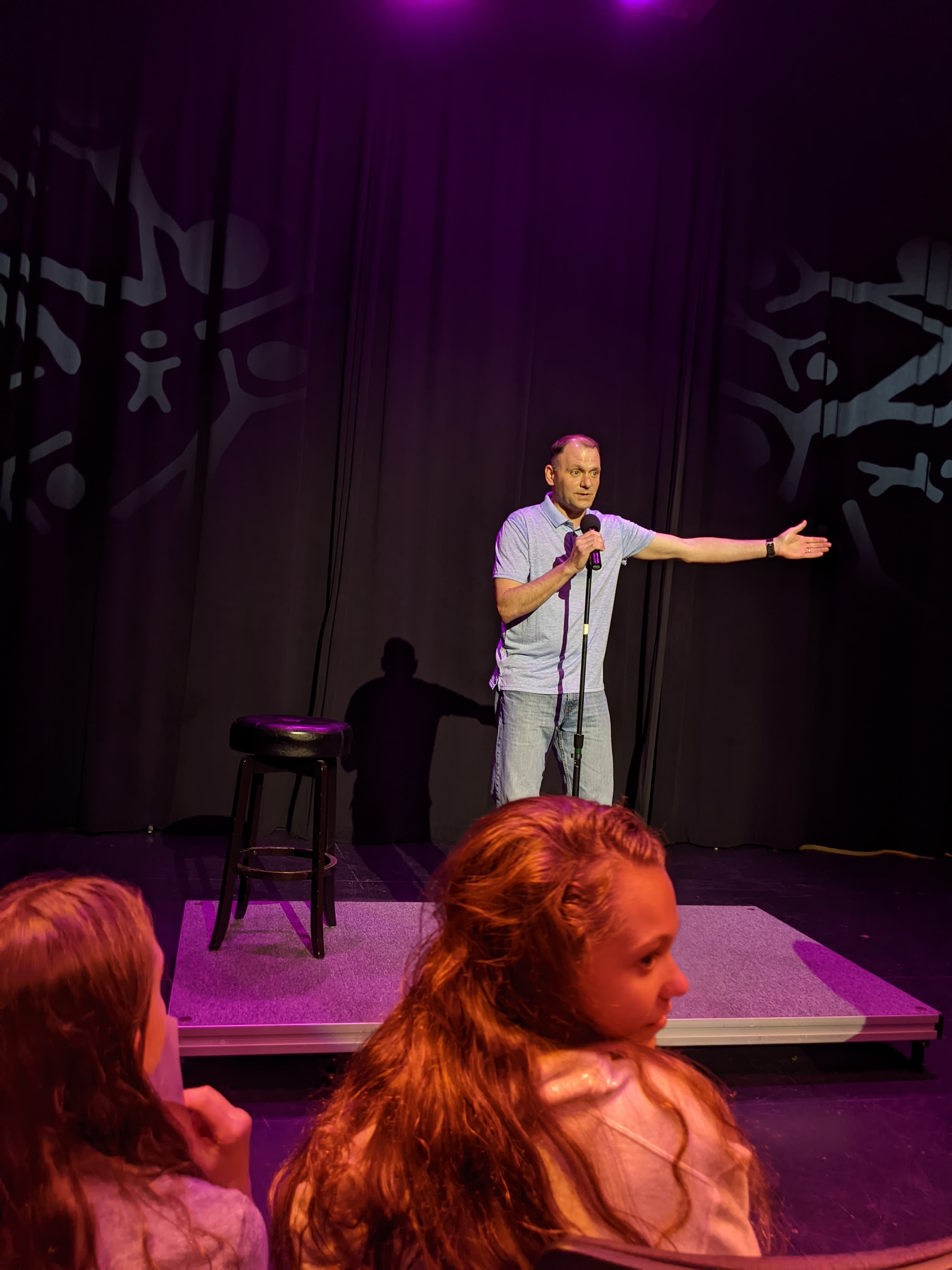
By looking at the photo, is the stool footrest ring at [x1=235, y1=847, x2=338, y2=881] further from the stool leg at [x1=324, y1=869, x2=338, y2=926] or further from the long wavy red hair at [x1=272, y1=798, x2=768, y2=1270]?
the long wavy red hair at [x1=272, y1=798, x2=768, y2=1270]

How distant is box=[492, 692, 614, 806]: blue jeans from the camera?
3.48 meters

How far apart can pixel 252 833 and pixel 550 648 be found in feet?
3.78

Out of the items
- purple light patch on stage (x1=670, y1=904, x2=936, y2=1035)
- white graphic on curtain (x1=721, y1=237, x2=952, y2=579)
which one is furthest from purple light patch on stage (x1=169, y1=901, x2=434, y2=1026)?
white graphic on curtain (x1=721, y1=237, x2=952, y2=579)

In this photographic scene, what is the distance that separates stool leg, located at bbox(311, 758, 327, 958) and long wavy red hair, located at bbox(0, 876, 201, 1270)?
2123mm

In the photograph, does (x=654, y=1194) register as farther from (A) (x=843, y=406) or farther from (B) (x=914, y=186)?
(B) (x=914, y=186)

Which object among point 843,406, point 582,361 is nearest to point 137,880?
point 582,361

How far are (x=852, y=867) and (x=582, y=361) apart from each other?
9.34ft

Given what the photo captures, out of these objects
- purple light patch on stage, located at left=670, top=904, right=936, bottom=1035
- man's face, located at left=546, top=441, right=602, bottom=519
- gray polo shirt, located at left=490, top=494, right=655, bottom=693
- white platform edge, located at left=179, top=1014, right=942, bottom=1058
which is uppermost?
man's face, located at left=546, top=441, right=602, bottom=519

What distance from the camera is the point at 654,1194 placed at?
800 millimetres

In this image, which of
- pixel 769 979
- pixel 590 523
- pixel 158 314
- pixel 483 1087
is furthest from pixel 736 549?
pixel 483 1087

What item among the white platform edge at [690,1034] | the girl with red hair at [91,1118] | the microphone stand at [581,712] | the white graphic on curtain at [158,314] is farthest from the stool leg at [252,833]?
the girl with red hair at [91,1118]

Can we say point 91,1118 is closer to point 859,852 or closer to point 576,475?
point 576,475

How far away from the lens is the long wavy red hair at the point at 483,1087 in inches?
31.5

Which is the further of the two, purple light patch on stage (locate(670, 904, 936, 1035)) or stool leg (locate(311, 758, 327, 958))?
stool leg (locate(311, 758, 327, 958))
